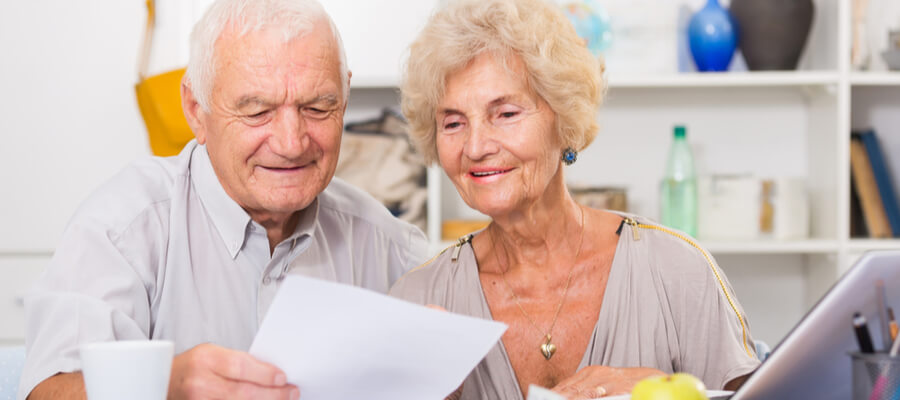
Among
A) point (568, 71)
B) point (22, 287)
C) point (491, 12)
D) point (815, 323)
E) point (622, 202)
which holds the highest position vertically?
point (491, 12)

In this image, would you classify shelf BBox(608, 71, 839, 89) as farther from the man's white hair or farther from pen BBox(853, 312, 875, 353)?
pen BBox(853, 312, 875, 353)

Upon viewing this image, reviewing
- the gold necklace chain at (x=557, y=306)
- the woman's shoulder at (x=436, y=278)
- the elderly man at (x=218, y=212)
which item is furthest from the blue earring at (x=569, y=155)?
the elderly man at (x=218, y=212)

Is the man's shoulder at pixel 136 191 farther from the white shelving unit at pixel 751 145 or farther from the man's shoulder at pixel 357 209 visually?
the white shelving unit at pixel 751 145

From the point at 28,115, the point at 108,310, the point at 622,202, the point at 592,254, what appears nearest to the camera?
the point at 108,310

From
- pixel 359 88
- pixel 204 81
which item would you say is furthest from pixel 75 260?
pixel 359 88

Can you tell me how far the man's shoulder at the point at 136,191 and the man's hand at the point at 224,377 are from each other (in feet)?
1.64

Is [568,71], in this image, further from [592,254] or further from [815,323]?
[815,323]

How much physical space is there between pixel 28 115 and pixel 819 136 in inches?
111

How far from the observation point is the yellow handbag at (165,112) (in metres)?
2.35

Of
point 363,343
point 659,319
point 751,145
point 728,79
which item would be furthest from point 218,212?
point 751,145

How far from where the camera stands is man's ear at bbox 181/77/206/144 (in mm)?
1483

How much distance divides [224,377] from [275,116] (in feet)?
1.82

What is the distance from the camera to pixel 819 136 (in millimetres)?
2771

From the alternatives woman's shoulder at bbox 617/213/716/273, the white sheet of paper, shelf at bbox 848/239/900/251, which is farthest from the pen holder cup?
shelf at bbox 848/239/900/251
